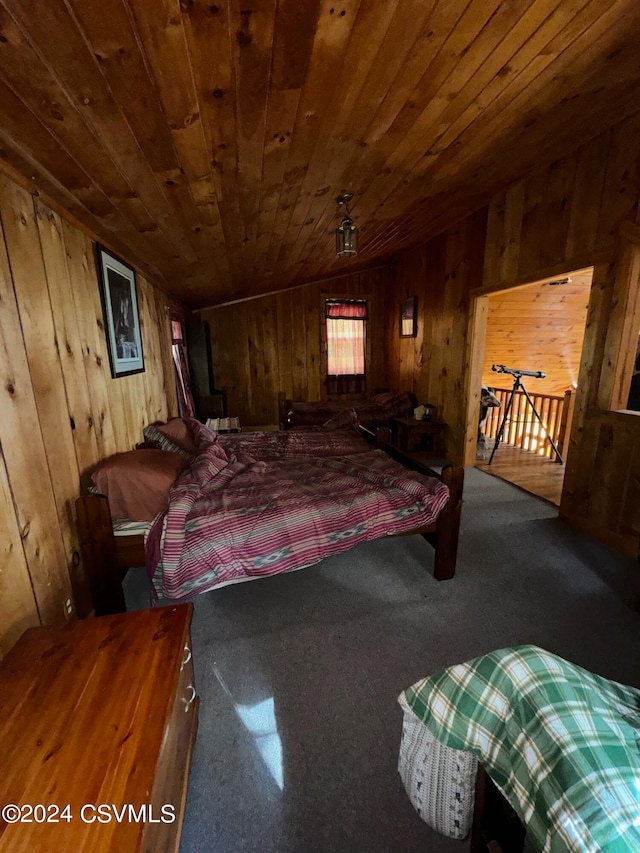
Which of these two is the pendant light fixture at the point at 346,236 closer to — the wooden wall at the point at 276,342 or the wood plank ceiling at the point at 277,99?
the wood plank ceiling at the point at 277,99

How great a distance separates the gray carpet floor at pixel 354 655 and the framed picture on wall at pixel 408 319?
3.15 meters

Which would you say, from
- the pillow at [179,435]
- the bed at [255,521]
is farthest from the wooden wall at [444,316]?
the pillow at [179,435]

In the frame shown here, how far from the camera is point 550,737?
1.98 feet

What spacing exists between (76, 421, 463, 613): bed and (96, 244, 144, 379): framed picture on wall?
0.78 m

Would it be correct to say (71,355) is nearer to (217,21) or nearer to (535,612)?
(217,21)

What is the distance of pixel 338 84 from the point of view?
1.32m

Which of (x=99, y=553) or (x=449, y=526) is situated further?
(x=449, y=526)

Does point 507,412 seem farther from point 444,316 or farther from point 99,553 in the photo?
point 99,553

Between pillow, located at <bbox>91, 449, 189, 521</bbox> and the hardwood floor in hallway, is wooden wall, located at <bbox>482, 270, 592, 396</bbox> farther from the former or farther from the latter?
pillow, located at <bbox>91, 449, 189, 521</bbox>

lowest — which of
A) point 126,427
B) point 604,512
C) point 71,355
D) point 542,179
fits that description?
point 604,512

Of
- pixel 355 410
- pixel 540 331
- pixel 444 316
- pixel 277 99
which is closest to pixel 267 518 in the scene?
pixel 277 99

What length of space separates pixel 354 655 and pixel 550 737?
1146 mm

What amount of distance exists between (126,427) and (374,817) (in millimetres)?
2326

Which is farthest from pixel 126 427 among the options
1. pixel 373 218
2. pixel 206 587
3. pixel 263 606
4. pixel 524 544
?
pixel 524 544
